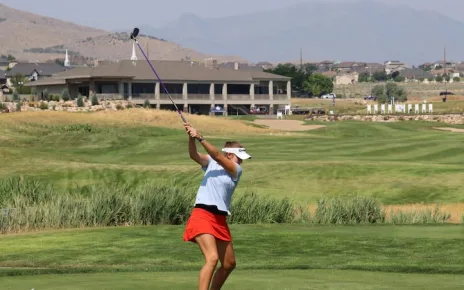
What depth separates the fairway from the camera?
15.7 metres

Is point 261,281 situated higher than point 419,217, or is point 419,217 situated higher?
point 261,281

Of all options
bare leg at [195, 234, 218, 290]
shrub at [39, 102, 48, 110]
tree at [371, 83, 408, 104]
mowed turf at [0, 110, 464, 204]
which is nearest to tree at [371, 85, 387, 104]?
tree at [371, 83, 408, 104]

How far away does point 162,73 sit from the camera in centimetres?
11225

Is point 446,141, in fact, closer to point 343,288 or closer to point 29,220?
point 29,220

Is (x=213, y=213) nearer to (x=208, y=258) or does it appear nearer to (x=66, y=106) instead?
(x=208, y=258)

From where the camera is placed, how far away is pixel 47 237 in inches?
875

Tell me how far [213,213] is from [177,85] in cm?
10005

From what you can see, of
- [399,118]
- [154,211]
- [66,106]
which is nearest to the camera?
[154,211]

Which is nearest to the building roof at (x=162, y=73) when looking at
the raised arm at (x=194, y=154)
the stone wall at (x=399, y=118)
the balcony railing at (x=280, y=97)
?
the balcony railing at (x=280, y=97)

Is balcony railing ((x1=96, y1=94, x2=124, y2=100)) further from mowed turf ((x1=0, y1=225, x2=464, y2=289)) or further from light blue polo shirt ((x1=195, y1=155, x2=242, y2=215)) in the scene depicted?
light blue polo shirt ((x1=195, y1=155, x2=242, y2=215))

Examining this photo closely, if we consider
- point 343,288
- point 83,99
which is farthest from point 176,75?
point 343,288

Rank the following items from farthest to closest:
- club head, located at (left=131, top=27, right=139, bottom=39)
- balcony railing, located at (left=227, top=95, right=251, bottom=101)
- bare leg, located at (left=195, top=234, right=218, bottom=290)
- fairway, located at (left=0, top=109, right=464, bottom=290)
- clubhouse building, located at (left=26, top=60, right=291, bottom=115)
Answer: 1. balcony railing, located at (left=227, top=95, right=251, bottom=101)
2. clubhouse building, located at (left=26, top=60, right=291, bottom=115)
3. fairway, located at (left=0, top=109, right=464, bottom=290)
4. club head, located at (left=131, top=27, right=139, bottom=39)
5. bare leg, located at (left=195, top=234, right=218, bottom=290)

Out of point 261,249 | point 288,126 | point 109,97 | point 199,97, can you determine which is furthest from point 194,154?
point 199,97

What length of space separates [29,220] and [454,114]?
250 feet
